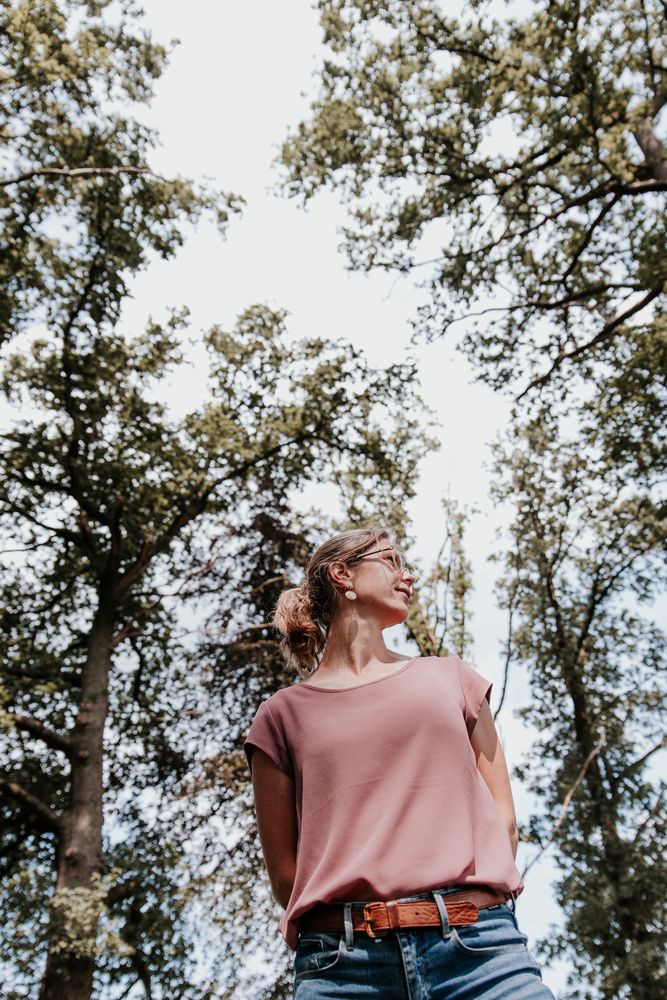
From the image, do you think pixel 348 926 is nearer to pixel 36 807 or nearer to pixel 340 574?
pixel 340 574

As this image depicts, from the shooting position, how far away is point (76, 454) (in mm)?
11820

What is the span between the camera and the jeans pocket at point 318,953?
1662 millimetres

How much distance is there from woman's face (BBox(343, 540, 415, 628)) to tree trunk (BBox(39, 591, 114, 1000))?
769 centimetres

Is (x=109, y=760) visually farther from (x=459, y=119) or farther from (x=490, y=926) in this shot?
(x=490, y=926)

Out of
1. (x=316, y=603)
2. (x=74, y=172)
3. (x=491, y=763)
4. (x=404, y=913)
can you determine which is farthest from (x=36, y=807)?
(x=404, y=913)

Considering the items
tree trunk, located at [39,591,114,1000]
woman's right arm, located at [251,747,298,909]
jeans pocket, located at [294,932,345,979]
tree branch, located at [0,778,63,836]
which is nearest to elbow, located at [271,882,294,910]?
woman's right arm, located at [251,747,298,909]

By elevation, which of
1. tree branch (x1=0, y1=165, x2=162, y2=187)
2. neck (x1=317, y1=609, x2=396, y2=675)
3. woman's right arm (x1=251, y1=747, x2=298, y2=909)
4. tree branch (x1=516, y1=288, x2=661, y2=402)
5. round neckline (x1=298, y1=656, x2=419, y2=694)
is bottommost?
woman's right arm (x1=251, y1=747, x2=298, y2=909)

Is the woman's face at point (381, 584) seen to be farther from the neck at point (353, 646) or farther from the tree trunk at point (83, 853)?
the tree trunk at point (83, 853)

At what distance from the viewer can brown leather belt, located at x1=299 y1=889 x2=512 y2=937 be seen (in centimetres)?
164

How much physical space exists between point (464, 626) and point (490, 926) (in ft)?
29.6

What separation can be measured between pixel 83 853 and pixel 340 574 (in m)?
8.42

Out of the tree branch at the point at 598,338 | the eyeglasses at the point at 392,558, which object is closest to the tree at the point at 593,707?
the tree branch at the point at 598,338

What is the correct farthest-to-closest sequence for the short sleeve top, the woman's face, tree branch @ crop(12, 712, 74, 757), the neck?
tree branch @ crop(12, 712, 74, 757)
the woman's face
the neck
the short sleeve top

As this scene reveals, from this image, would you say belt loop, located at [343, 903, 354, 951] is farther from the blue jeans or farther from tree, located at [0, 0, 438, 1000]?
tree, located at [0, 0, 438, 1000]
